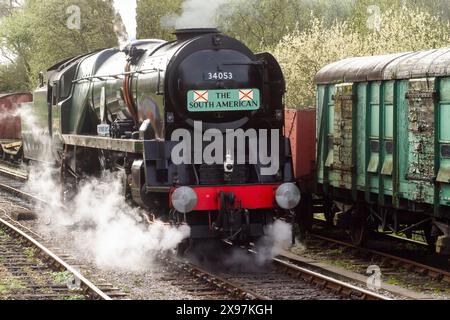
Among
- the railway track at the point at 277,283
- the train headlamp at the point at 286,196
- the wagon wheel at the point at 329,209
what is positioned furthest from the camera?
the wagon wheel at the point at 329,209

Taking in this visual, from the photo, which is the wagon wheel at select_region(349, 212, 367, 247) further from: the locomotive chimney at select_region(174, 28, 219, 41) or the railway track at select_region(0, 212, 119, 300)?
the railway track at select_region(0, 212, 119, 300)

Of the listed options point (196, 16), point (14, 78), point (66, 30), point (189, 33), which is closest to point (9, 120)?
point (66, 30)

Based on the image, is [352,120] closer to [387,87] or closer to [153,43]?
[387,87]

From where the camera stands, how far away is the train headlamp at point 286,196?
487 inches

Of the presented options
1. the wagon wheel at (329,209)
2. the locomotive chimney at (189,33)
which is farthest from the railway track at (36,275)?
the wagon wheel at (329,209)

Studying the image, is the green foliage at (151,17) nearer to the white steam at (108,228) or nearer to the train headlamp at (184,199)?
the white steam at (108,228)

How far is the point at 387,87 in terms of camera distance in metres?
13.1

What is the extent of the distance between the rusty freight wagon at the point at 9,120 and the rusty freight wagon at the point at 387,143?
854 inches

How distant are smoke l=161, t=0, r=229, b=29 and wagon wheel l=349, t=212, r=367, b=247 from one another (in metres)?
3.79

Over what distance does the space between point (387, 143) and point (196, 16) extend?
131 inches

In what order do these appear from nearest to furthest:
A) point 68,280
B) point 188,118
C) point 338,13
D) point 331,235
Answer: point 68,280, point 188,118, point 331,235, point 338,13

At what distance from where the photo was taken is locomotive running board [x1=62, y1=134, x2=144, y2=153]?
1270 cm

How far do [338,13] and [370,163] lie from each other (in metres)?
37.5
